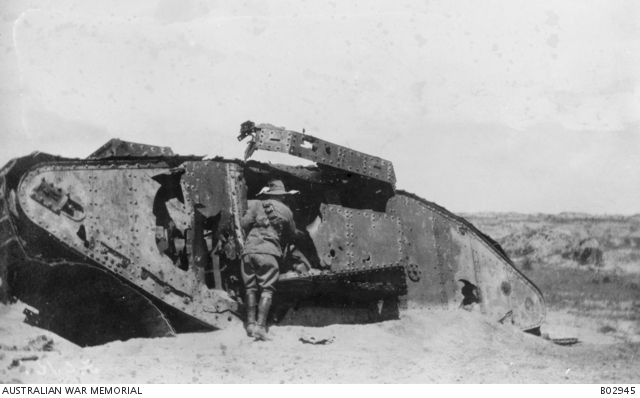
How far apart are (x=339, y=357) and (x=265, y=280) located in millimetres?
1250

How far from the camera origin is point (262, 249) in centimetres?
946

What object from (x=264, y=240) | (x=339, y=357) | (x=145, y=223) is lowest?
(x=339, y=357)

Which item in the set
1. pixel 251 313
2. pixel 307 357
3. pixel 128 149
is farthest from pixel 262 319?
pixel 128 149

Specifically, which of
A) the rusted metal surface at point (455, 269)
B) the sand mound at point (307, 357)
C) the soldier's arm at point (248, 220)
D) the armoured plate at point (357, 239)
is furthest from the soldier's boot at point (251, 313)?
the rusted metal surface at point (455, 269)

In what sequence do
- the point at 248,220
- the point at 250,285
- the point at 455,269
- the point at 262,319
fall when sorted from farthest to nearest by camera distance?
the point at 455,269 < the point at 248,220 < the point at 250,285 < the point at 262,319

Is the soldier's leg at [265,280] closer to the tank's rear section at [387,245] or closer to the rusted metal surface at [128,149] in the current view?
the tank's rear section at [387,245]

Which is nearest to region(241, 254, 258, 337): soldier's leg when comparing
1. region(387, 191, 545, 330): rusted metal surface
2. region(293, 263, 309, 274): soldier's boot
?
region(293, 263, 309, 274): soldier's boot

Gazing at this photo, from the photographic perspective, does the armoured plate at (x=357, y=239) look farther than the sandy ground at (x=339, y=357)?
Yes

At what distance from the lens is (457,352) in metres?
10.0

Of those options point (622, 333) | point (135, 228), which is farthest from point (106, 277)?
point (622, 333)

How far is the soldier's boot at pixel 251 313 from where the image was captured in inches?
363

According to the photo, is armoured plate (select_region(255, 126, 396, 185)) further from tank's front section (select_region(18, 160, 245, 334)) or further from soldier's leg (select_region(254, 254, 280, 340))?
soldier's leg (select_region(254, 254, 280, 340))

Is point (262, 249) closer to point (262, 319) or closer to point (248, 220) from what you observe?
point (248, 220)

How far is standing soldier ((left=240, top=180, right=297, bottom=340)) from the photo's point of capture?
9.36 m
